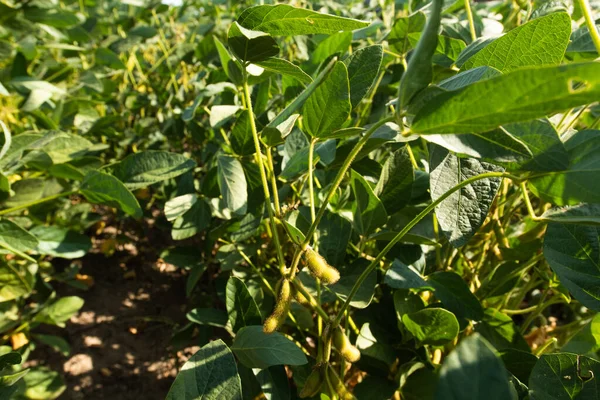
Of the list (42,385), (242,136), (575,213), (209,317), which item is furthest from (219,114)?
(42,385)

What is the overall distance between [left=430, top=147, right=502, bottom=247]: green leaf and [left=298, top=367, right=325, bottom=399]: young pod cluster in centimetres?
27

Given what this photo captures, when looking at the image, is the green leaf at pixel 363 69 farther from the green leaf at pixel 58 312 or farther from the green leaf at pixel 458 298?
the green leaf at pixel 58 312

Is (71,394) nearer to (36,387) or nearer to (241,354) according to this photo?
(36,387)

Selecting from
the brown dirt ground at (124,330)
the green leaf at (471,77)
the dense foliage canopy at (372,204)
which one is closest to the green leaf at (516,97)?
the dense foliage canopy at (372,204)

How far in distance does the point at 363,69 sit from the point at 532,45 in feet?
0.69

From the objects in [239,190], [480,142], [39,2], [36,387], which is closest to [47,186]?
[36,387]

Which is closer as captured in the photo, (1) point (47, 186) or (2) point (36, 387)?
(2) point (36, 387)

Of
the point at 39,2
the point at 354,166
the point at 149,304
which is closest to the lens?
the point at 354,166

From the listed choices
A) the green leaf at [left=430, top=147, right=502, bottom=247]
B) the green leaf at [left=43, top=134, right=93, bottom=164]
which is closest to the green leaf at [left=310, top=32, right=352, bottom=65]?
the green leaf at [left=430, top=147, right=502, bottom=247]

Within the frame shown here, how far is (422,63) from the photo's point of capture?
0.40 m

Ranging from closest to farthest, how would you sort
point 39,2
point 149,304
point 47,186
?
point 47,186 → point 39,2 → point 149,304

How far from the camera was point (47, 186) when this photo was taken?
1.22 metres

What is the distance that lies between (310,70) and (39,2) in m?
0.96

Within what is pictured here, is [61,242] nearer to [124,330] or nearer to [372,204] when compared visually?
[124,330]
